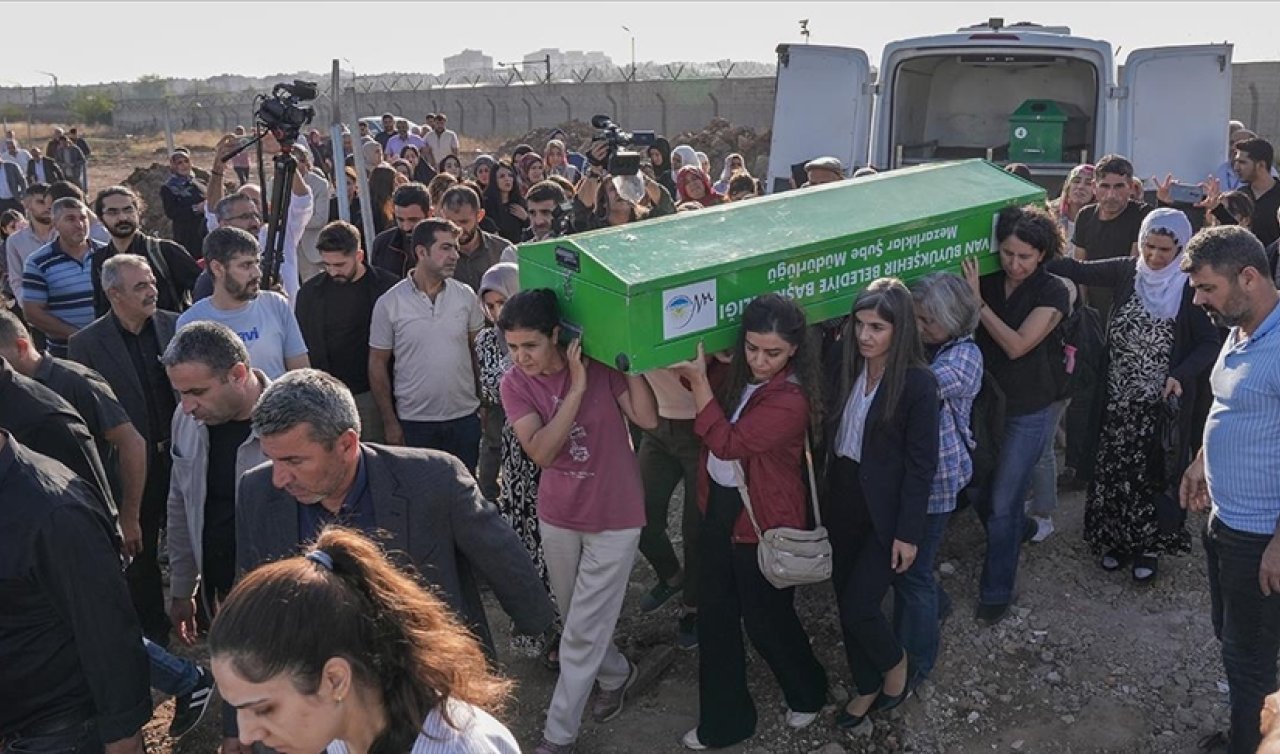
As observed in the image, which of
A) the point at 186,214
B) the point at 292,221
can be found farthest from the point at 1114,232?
the point at 186,214

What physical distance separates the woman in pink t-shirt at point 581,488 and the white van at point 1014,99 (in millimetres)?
4854

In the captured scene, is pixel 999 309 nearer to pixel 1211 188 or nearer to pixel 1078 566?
pixel 1078 566

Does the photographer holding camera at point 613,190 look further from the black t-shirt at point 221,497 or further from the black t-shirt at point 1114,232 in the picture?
the black t-shirt at point 221,497

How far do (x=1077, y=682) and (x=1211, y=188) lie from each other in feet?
12.4

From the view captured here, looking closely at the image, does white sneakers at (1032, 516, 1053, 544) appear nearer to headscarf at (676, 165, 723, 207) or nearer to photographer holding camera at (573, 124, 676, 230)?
photographer holding camera at (573, 124, 676, 230)

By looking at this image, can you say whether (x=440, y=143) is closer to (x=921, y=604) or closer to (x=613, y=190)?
(x=613, y=190)

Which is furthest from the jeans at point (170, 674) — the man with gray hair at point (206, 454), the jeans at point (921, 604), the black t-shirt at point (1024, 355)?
the black t-shirt at point (1024, 355)

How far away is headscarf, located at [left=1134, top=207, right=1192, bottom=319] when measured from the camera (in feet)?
15.0

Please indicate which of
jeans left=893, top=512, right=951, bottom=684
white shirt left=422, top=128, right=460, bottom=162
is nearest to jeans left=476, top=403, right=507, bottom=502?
jeans left=893, top=512, right=951, bottom=684

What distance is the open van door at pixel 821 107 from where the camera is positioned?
8.04 meters

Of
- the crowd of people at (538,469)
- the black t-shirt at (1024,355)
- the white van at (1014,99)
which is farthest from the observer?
the white van at (1014,99)

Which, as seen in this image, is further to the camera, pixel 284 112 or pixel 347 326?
pixel 284 112

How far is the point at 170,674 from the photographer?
381 cm

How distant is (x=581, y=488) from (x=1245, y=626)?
2234 millimetres
